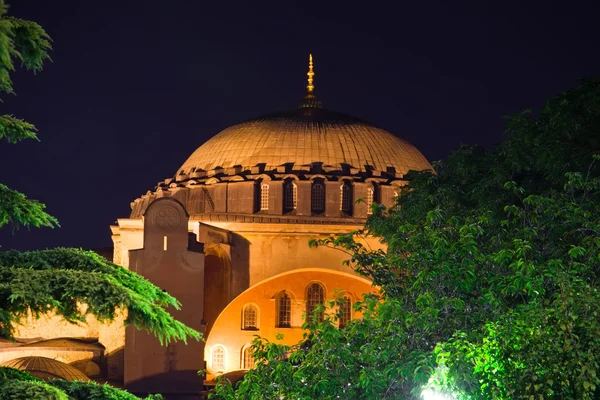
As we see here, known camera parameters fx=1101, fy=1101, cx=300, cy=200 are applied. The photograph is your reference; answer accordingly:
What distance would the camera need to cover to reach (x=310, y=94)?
70.3 meters

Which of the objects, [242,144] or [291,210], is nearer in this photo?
[291,210]

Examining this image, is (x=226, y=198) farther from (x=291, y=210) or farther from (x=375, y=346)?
(x=375, y=346)

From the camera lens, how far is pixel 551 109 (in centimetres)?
2592

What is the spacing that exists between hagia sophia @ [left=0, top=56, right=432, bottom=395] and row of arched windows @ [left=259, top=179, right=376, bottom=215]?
0.05 meters

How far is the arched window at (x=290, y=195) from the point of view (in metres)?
57.7

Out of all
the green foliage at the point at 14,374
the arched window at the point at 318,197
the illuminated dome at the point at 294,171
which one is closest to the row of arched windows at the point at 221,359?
the illuminated dome at the point at 294,171

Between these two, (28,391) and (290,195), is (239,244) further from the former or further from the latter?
(28,391)

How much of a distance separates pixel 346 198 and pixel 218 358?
12.6 m

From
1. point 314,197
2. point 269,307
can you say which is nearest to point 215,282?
point 269,307

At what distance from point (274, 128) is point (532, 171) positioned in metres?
37.1

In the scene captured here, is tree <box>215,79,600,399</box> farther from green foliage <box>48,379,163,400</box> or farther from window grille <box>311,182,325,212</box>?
window grille <box>311,182,325,212</box>

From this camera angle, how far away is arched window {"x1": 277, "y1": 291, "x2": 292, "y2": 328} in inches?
1998

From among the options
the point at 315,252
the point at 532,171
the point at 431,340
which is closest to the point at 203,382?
the point at 315,252

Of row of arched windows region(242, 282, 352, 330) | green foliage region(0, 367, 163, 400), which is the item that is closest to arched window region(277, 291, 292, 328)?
row of arched windows region(242, 282, 352, 330)
